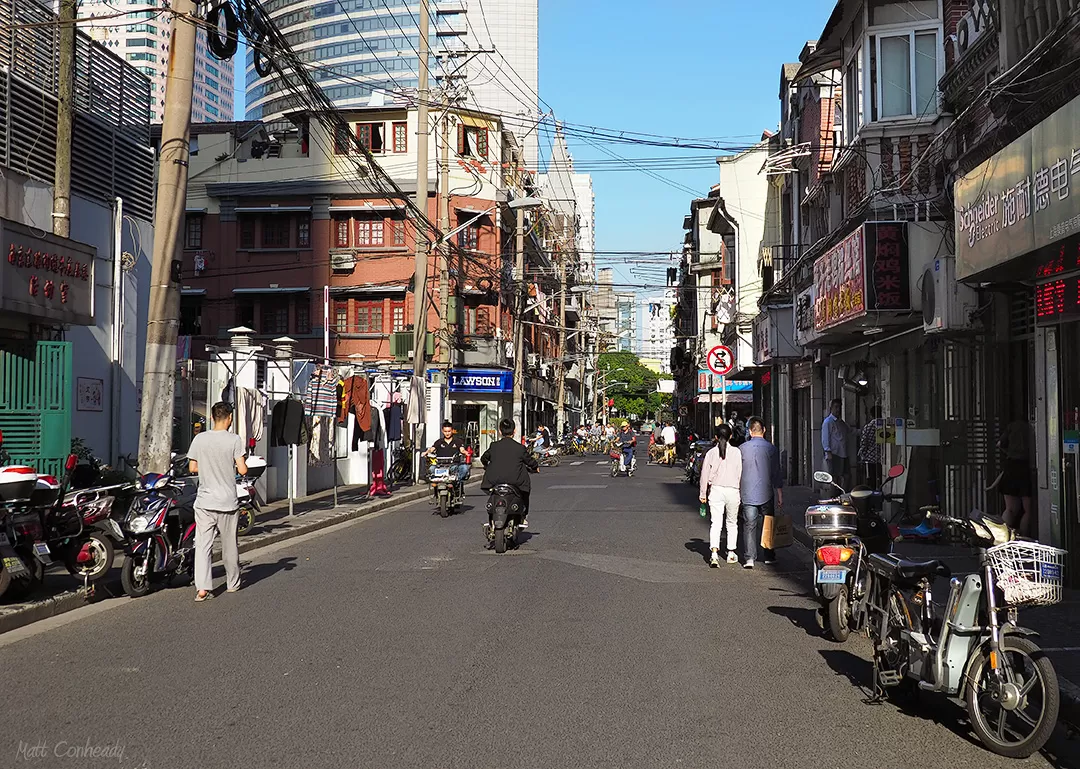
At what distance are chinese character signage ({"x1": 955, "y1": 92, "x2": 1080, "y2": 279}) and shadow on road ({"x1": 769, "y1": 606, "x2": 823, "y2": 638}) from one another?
4.01m

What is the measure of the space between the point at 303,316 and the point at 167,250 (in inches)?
1407

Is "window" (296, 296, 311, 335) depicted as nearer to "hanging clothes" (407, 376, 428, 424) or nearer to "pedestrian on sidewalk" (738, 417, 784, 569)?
"hanging clothes" (407, 376, 428, 424)

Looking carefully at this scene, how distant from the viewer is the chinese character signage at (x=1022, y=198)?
9820mm

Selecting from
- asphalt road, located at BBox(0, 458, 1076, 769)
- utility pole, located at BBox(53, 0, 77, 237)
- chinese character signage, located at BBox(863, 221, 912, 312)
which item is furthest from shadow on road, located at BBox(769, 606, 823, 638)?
utility pole, located at BBox(53, 0, 77, 237)

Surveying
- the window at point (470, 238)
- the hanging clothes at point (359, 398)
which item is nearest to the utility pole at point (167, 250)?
the hanging clothes at point (359, 398)

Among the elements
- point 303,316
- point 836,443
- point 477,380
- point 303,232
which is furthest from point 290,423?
point 477,380

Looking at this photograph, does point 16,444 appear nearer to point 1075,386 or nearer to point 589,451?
point 1075,386

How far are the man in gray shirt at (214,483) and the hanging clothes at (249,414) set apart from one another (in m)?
7.56

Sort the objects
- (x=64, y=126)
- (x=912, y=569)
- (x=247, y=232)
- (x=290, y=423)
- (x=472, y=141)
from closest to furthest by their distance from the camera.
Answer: (x=912, y=569)
(x=64, y=126)
(x=290, y=423)
(x=247, y=232)
(x=472, y=141)

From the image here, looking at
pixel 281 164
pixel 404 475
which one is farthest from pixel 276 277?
pixel 404 475

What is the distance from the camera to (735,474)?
14.2 metres

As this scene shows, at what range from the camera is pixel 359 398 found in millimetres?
23094

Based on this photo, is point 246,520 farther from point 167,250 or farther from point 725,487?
point 725,487

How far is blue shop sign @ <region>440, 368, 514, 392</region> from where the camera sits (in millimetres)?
51875
